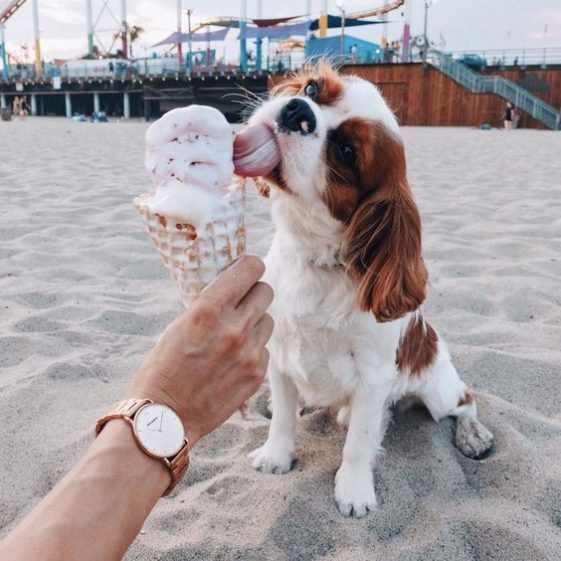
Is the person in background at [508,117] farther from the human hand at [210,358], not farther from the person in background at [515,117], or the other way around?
the human hand at [210,358]

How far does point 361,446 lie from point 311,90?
3.79ft

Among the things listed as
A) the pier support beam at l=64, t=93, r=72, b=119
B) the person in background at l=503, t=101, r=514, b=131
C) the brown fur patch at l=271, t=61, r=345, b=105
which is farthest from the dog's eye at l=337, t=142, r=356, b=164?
the pier support beam at l=64, t=93, r=72, b=119

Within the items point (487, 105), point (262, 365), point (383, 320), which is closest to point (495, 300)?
point (383, 320)

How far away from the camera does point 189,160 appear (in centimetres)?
137

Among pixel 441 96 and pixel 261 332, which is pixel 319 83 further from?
pixel 441 96

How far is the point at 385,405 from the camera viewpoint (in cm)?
213

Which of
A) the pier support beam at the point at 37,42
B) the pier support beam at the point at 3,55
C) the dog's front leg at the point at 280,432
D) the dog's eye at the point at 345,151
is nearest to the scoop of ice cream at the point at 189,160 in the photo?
the dog's eye at the point at 345,151

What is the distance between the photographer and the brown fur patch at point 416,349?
6.77 feet

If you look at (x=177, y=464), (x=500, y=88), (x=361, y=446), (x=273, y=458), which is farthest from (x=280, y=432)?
(x=500, y=88)

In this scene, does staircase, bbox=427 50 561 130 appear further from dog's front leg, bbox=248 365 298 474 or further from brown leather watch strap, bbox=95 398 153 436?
brown leather watch strap, bbox=95 398 153 436

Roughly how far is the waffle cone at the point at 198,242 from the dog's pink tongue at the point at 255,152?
0.07 m

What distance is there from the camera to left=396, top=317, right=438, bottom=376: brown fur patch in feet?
6.77

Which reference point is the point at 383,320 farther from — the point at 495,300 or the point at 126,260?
the point at 126,260

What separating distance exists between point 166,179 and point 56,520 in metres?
0.78
